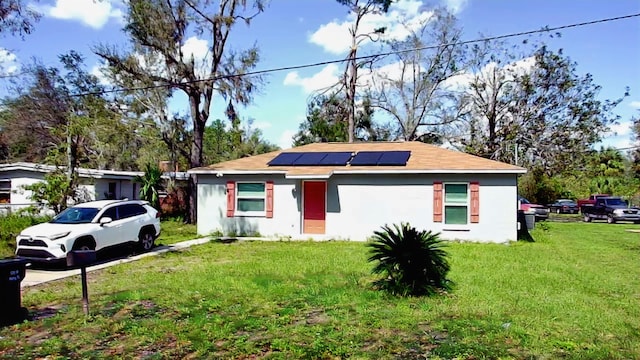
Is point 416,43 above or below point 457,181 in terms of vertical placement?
above

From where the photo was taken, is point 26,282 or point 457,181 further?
point 457,181

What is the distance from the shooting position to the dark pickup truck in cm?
2558

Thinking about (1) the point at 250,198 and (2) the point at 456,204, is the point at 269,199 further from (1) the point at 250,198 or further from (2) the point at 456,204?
(2) the point at 456,204

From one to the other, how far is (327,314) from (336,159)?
1066cm

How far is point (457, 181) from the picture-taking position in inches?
600

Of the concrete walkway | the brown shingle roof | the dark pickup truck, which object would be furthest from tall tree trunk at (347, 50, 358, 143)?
the concrete walkway

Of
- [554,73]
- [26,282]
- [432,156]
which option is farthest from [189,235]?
[554,73]

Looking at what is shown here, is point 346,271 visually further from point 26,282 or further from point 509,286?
point 26,282

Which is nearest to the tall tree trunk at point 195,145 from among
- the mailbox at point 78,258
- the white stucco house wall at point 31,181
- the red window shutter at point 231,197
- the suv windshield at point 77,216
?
the white stucco house wall at point 31,181

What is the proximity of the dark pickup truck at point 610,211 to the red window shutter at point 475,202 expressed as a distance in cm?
1575

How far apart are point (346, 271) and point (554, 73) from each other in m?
30.9

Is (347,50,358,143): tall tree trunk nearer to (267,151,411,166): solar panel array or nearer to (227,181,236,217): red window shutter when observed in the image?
(267,151,411,166): solar panel array

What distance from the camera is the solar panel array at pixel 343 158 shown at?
16.2m

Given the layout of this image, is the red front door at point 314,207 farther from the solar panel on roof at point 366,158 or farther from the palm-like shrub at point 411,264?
the palm-like shrub at point 411,264
